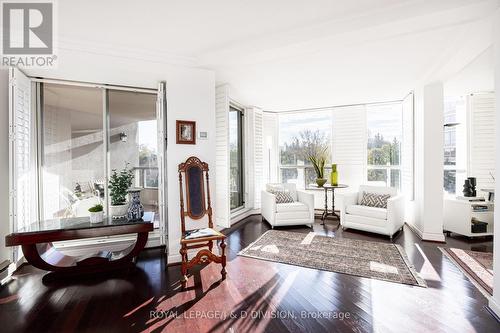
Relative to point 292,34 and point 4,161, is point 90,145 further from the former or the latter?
point 292,34

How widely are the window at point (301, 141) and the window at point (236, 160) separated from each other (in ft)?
4.07

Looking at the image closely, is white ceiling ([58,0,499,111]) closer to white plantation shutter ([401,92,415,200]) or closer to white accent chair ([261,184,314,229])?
white plantation shutter ([401,92,415,200])

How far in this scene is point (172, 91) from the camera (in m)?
3.01

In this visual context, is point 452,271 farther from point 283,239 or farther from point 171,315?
point 171,315

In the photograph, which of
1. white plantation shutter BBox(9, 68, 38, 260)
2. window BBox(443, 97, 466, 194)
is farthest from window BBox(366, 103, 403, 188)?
white plantation shutter BBox(9, 68, 38, 260)

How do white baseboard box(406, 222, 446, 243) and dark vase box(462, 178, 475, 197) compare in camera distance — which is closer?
white baseboard box(406, 222, 446, 243)

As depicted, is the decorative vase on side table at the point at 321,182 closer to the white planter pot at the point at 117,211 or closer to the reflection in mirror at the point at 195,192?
the reflection in mirror at the point at 195,192

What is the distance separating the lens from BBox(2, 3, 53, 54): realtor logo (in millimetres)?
2080

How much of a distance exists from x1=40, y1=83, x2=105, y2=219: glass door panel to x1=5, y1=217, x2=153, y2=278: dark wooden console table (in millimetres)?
549

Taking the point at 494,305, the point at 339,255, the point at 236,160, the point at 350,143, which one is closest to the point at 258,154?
the point at 236,160

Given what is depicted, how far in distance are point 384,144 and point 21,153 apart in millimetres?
6208

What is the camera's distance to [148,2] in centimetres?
200

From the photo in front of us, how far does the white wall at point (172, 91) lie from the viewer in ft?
9.18

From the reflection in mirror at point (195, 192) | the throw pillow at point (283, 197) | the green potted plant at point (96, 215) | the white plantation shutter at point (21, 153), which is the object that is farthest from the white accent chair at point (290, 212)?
the white plantation shutter at point (21, 153)
